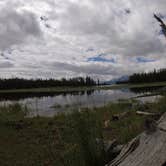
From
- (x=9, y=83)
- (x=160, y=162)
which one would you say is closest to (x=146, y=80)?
(x=9, y=83)

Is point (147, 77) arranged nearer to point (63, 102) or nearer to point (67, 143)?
point (63, 102)

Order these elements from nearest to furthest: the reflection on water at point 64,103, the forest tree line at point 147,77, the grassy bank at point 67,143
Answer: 1. the grassy bank at point 67,143
2. the reflection on water at point 64,103
3. the forest tree line at point 147,77

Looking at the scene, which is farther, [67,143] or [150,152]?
[67,143]

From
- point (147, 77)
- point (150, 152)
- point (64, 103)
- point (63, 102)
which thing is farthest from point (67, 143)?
point (147, 77)

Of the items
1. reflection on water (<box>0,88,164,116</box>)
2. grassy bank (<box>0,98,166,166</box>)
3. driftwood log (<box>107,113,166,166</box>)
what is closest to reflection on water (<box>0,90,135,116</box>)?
reflection on water (<box>0,88,164,116</box>)

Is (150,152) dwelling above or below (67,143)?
above

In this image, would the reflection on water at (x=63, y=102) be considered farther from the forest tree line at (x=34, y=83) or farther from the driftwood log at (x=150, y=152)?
the forest tree line at (x=34, y=83)

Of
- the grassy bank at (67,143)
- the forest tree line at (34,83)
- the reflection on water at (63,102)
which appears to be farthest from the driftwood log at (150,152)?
the forest tree line at (34,83)

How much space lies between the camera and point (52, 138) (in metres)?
8.10

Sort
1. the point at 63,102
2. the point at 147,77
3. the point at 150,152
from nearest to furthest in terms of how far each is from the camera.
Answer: the point at 150,152 < the point at 63,102 < the point at 147,77

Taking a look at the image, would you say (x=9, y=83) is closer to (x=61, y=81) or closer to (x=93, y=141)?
(x=61, y=81)

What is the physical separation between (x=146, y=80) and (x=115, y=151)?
328 feet

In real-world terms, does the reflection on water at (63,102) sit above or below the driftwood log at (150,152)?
below

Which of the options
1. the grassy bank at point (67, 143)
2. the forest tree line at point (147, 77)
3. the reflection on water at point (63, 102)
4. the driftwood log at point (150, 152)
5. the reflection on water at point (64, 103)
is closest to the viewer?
the driftwood log at point (150, 152)
